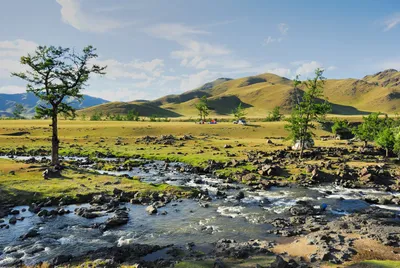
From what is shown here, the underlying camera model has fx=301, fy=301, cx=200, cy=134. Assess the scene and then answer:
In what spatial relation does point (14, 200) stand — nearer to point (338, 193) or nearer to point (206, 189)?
point (206, 189)

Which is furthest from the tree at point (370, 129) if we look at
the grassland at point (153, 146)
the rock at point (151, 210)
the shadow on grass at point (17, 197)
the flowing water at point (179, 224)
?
the shadow on grass at point (17, 197)

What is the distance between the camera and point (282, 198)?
35938mm

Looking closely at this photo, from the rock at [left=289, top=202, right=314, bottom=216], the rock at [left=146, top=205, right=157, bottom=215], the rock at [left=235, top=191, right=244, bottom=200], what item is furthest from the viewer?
the rock at [left=235, top=191, right=244, bottom=200]

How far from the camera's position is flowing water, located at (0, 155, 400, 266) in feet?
72.4

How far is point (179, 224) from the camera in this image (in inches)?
1061

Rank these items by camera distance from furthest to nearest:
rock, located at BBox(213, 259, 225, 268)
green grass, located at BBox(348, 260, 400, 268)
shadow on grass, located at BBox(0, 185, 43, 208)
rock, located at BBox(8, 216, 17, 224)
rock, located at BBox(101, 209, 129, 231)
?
shadow on grass, located at BBox(0, 185, 43, 208), rock, located at BBox(8, 216, 17, 224), rock, located at BBox(101, 209, 129, 231), rock, located at BBox(213, 259, 225, 268), green grass, located at BBox(348, 260, 400, 268)

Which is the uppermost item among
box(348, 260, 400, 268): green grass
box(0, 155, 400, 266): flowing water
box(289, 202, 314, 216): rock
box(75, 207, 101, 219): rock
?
box(348, 260, 400, 268): green grass

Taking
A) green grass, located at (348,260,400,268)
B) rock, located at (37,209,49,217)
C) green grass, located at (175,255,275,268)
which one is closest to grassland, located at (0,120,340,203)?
rock, located at (37,209,49,217)

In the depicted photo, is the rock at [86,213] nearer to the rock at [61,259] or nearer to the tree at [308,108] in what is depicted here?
the rock at [61,259]

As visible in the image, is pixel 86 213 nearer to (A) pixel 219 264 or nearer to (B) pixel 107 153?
(A) pixel 219 264

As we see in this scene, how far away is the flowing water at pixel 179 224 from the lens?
72.4 ft

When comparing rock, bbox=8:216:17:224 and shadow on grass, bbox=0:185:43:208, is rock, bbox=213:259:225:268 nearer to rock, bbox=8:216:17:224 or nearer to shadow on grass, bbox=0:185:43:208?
rock, bbox=8:216:17:224

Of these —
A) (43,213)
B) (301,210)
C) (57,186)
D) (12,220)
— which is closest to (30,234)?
(12,220)

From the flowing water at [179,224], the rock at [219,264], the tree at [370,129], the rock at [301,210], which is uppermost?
the tree at [370,129]
